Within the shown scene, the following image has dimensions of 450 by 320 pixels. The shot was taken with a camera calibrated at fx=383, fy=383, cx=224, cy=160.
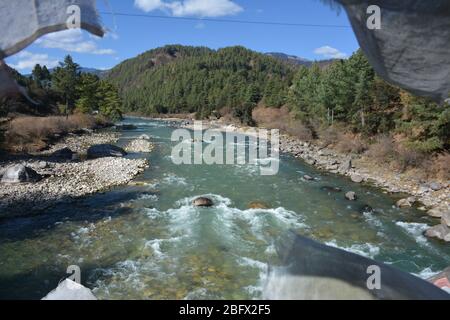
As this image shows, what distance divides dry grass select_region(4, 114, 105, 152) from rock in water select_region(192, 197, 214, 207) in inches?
566

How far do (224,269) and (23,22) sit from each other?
849cm

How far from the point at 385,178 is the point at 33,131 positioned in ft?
Result: 79.0

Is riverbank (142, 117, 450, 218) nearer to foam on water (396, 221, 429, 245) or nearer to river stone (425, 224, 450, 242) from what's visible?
foam on water (396, 221, 429, 245)

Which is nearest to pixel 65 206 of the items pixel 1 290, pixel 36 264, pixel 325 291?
pixel 36 264

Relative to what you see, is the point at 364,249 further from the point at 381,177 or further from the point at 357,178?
the point at 381,177

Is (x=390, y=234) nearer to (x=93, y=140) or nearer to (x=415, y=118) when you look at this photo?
(x=415, y=118)

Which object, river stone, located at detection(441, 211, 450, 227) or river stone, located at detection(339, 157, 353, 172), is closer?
river stone, located at detection(441, 211, 450, 227)

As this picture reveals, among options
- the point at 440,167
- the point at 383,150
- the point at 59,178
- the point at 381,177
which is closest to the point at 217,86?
the point at 383,150

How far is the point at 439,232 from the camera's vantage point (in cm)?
1175

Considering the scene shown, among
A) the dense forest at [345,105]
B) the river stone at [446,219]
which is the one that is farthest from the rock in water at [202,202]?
the dense forest at [345,105]

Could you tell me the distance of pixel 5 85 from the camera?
163cm

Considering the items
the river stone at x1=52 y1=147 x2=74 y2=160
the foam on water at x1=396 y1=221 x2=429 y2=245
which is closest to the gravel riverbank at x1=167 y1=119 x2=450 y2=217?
the foam on water at x1=396 y1=221 x2=429 y2=245

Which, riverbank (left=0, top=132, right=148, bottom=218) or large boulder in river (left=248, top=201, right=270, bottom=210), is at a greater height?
riverbank (left=0, top=132, right=148, bottom=218)

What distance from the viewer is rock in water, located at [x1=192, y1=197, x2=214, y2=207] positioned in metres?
14.5
